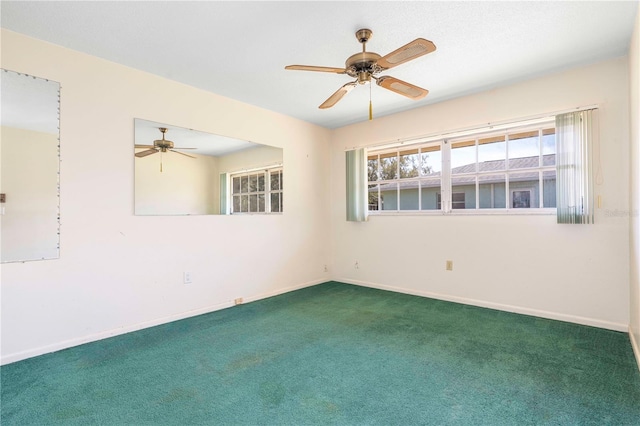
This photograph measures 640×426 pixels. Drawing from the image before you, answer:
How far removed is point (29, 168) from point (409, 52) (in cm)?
294

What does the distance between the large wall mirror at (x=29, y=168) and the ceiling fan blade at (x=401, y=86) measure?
2.67m

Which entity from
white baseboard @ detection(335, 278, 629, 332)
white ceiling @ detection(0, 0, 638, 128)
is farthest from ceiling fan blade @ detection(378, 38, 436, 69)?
white baseboard @ detection(335, 278, 629, 332)

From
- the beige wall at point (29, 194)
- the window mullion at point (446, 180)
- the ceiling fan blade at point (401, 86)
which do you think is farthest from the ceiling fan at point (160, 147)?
the window mullion at point (446, 180)

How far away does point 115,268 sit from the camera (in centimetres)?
287

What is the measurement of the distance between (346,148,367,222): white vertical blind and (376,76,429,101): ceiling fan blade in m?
2.02

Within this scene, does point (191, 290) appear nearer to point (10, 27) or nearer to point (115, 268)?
point (115, 268)

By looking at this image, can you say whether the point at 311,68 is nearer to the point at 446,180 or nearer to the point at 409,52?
the point at 409,52

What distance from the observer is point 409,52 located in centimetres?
201

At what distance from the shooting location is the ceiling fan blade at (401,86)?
248 cm

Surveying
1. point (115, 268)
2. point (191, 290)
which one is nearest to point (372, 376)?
point (191, 290)

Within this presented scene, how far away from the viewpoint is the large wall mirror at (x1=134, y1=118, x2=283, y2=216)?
309cm

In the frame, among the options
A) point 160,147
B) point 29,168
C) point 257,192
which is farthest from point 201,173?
point 29,168

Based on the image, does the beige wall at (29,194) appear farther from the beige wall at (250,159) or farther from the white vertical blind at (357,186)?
the white vertical blind at (357,186)

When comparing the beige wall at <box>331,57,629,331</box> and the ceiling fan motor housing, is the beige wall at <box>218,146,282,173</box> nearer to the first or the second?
the beige wall at <box>331,57,629,331</box>
